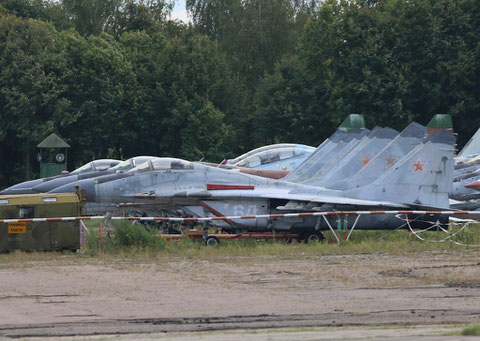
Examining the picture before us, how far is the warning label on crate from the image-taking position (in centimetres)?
1738

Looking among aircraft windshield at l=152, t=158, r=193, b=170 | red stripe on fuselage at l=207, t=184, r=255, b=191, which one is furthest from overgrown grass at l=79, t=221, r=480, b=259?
aircraft windshield at l=152, t=158, r=193, b=170

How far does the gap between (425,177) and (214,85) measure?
2932 cm

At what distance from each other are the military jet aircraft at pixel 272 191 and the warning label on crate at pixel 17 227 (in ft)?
8.41

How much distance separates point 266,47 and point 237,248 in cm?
4285

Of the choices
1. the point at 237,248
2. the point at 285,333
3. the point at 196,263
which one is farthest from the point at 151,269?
the point at 285,333

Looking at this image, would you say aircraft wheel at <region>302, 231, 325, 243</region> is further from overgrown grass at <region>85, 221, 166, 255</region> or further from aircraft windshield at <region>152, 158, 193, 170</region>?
overgrown grass at <region>85, 221, 166, 255</region>

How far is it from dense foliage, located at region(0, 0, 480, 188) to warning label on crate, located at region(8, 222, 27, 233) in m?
25.6

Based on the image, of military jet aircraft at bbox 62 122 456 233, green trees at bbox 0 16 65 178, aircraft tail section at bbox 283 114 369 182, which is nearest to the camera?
military jet aircraft at bbox 62 122 456 233

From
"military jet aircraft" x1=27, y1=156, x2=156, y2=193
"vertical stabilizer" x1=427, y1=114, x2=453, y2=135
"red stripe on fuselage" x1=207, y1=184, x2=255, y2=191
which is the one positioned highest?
"vertical stabilizer" x1=427, y1=114, x2=453, y2=135

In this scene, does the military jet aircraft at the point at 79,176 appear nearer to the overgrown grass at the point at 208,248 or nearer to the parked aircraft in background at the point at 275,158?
the overgrown grass at the point at 208,248

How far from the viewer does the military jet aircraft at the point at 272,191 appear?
19875 millimetres

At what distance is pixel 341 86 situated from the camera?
46.4 m

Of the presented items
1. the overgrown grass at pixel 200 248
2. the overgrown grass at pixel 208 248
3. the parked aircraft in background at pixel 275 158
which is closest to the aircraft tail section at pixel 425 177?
the overgrown grass at pixel 200 248

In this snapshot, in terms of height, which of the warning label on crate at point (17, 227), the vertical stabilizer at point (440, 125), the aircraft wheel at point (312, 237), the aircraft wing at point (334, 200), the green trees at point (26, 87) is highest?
the green trees at point (26, 87)
